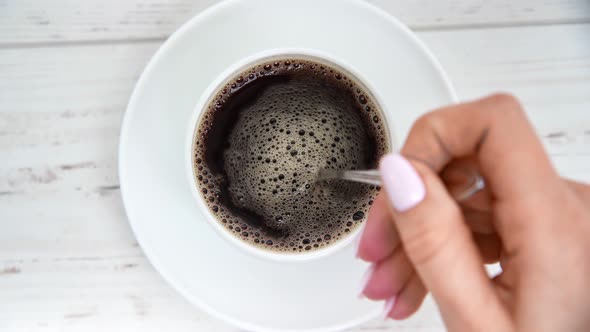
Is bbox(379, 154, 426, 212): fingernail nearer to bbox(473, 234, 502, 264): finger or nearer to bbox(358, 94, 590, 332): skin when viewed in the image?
bbox(358, 94, 590, 332): skin

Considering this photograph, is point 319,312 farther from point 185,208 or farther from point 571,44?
point 571,44

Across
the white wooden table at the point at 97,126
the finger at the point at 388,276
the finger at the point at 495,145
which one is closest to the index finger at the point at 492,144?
the finger at the point at 495,145

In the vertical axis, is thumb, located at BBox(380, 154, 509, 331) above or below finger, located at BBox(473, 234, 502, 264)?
above

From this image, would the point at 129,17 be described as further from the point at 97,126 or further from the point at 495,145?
the point at 495,145

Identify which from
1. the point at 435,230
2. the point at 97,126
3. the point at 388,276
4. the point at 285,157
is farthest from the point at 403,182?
the point at 97,126

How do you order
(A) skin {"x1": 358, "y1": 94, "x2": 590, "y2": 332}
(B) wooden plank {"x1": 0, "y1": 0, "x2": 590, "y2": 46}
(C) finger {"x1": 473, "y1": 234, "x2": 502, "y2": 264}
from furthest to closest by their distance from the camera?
(B) wooden plank {"x1": 0, "y1": 0, "x2": 590, "y2": 46}, (C) finger {"x1": 473, "y1": 234, "x2": 502, "y2": 264}, (A) skin {"x1": 358, "y1": 94, "x2": 590, "y2": 332}

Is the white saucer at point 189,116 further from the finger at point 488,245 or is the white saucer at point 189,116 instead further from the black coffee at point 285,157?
the finger at point 488,245

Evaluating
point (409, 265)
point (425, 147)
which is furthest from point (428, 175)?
point (409, 265)

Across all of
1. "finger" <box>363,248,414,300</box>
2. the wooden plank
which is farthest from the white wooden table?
"finger" <box>363,248,414,300</box>
